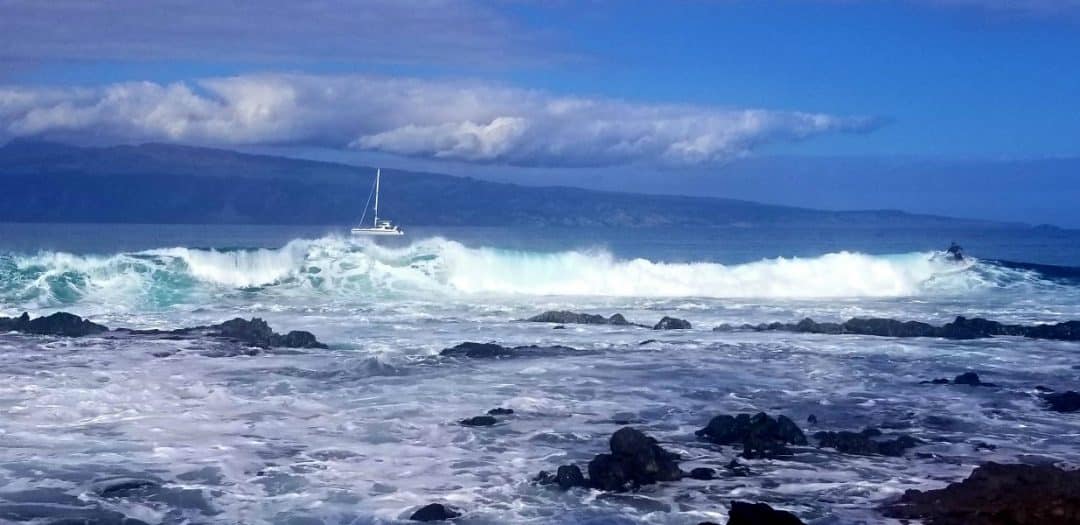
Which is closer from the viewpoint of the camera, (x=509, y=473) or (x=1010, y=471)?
(x=1010, y=471)

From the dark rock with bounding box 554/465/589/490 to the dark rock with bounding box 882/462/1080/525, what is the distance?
283cm

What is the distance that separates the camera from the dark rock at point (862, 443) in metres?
13.0

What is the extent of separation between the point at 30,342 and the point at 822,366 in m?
14.4

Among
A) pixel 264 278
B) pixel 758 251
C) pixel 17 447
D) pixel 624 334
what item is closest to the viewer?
pixel 17 447

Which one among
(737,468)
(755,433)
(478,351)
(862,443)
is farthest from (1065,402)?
(478,351)

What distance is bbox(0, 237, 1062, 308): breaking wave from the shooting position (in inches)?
1377

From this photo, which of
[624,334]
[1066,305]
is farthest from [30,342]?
[1066,305]

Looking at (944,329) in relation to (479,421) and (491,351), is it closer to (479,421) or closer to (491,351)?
(491,351)

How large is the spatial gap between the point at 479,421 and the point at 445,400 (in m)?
1.86

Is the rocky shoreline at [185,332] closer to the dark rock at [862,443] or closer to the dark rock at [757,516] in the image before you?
the dark rock at [862,443]

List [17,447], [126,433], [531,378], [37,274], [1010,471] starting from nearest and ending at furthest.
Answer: [1010,471] < [17,447] < [126,433] < [531,378] < [37,274]

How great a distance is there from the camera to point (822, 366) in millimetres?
20094

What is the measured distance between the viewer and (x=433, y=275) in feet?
130

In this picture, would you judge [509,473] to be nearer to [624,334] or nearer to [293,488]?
[293,488]
